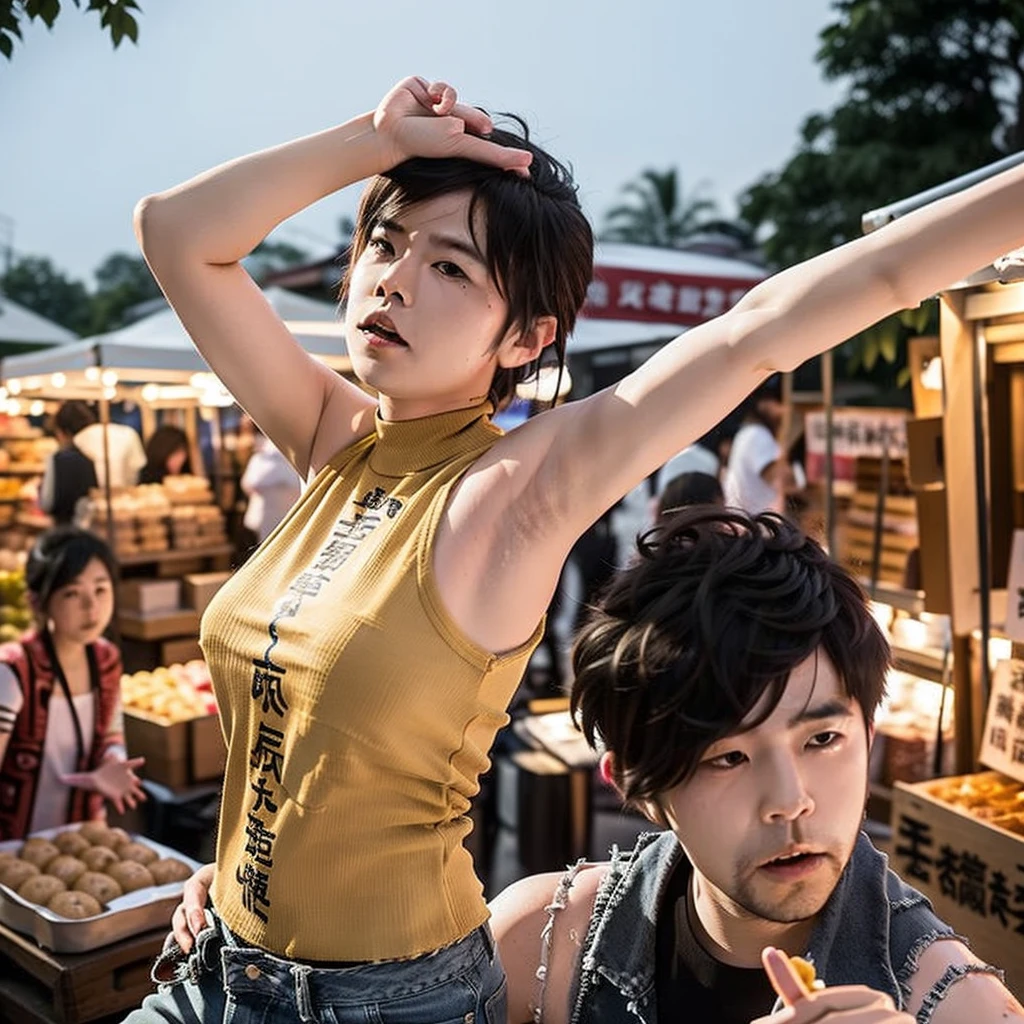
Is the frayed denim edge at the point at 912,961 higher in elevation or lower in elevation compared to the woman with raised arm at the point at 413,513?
lower

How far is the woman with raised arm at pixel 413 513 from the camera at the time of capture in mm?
1312

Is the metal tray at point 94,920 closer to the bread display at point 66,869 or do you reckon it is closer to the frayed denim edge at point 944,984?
the bread display at point 66,869

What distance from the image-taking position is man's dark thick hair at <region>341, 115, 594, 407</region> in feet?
4.78

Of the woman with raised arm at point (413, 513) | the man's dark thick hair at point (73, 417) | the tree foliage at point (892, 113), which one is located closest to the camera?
the woman with raised arm at point (413, 513)

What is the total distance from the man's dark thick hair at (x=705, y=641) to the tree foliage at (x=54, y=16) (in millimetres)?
1619

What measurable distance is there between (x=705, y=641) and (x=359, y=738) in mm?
409

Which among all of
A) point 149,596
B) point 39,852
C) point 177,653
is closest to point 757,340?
point 39,852

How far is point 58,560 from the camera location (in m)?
3.66

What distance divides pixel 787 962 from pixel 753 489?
5969mm

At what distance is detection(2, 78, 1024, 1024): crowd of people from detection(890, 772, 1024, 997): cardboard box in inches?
80.6

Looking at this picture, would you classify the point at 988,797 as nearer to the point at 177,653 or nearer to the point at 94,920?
the point at 94,920

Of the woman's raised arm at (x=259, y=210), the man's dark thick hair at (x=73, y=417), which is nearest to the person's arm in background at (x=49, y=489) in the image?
the man's dark thick hair at (x=73, y=417)

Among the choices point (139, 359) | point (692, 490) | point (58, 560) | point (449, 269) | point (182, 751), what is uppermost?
point (139, 359)

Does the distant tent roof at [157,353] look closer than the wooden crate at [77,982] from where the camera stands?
No
